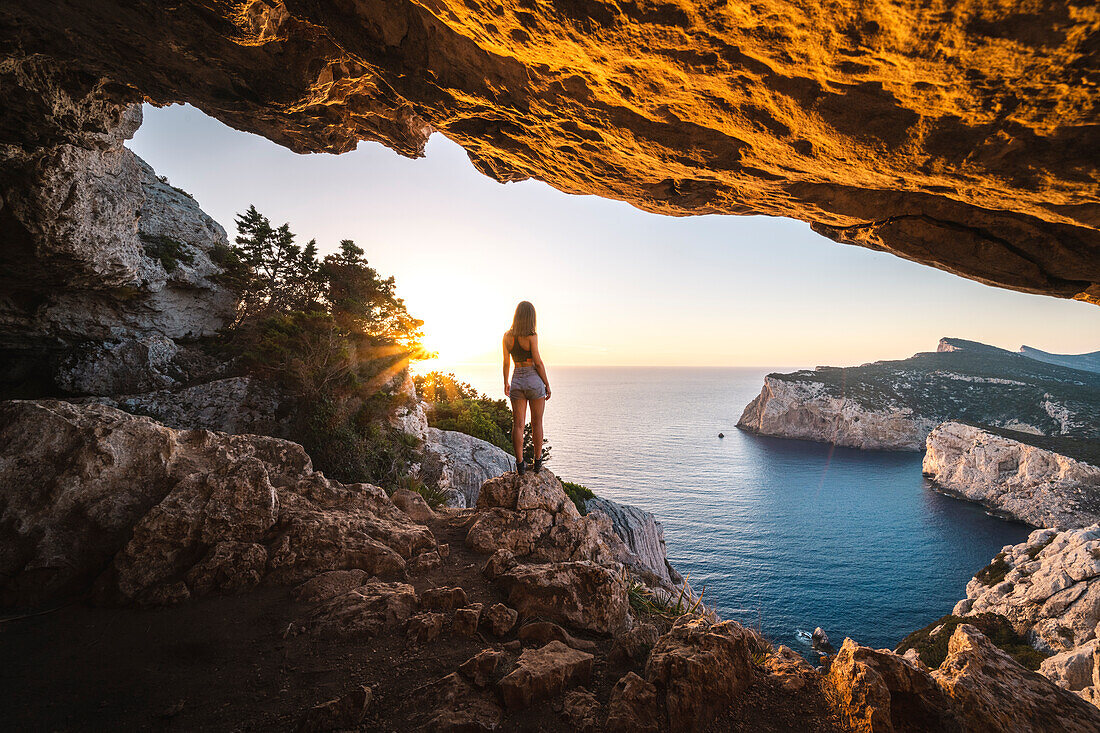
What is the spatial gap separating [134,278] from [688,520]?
140 feet

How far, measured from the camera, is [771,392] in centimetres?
8744

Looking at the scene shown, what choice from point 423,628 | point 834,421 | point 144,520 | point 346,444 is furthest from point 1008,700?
point 834,421

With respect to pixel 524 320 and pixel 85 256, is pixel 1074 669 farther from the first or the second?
pixel 85 256

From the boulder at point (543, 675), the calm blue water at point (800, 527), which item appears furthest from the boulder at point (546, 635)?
the calm blue water at point (800, 527)

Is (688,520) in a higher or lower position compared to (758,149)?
lower

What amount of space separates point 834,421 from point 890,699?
93385mm

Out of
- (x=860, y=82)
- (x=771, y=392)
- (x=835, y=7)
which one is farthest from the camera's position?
(x=771, y=392)

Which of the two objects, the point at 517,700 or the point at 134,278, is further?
the point at 134,278

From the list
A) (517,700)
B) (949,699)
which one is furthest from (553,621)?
(949,699)

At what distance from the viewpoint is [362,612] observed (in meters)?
3.92

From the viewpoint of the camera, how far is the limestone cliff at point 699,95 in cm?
242

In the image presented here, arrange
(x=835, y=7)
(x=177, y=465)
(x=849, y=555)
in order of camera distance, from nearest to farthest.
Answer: (x=835, y=7)
(x=177, y=465)
(x=849, y=555)

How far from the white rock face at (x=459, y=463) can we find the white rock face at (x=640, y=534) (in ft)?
14.8

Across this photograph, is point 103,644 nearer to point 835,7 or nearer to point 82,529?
point 82,529
